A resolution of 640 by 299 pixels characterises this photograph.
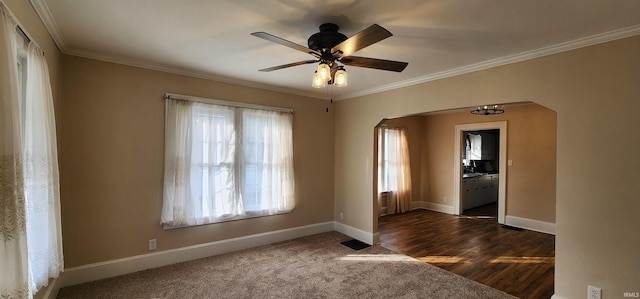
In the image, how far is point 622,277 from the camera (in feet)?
7.32

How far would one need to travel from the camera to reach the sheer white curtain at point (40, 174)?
6.06 ft

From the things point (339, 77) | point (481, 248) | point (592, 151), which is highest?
point (339, 77)

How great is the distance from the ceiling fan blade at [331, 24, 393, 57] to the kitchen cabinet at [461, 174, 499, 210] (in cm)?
582

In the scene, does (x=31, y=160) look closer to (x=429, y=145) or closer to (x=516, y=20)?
(x=516, y=20)

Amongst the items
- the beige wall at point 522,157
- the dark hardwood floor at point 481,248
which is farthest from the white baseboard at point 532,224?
the dark hardwood floor at point 481,248

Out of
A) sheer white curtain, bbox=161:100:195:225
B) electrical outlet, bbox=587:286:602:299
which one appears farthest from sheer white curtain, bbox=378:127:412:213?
sheer white curtain, bbox=161:100:195:225

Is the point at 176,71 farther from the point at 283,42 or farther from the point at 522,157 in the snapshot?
the point at 522,157

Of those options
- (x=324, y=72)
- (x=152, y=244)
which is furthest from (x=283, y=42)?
(x=152, y=244)

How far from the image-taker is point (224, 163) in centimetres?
383

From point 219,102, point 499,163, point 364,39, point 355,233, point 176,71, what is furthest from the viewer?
point 499,163

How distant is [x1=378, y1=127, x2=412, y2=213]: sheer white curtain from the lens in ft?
20.5

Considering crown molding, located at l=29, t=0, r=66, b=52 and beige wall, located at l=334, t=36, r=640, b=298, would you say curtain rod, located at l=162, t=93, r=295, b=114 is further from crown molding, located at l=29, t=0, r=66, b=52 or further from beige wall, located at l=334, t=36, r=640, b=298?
beige wall, located at l=334, t=36, r=640, b=298

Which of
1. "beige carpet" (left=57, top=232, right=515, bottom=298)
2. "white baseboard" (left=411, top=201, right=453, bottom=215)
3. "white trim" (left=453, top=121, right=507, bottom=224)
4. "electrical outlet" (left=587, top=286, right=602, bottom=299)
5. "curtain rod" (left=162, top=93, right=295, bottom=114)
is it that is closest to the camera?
"electrical outlet" (left=587, top=286, right=602, bottom=299)

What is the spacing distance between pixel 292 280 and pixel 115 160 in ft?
8.20
